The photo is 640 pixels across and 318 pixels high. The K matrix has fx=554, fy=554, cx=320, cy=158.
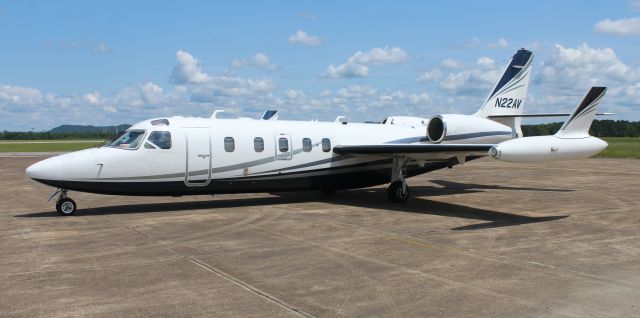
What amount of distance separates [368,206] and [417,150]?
7.09ft

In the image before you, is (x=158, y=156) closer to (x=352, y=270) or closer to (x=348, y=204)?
(x=348, y=204)

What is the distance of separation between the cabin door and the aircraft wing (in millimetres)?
4144

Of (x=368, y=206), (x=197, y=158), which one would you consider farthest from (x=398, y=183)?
(x=197, y=158)

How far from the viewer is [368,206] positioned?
1591 cm

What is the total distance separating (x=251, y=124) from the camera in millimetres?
15797

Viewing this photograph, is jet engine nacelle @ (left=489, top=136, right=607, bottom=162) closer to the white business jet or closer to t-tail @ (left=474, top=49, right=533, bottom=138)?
the white business jet

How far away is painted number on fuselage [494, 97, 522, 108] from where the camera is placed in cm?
1998

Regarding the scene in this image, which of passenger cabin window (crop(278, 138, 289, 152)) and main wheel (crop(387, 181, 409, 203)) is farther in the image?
main wheel (crop(387, 181, 409, 203))

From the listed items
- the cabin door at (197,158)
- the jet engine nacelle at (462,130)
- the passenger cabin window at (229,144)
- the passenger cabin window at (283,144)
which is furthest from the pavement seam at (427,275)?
the jet engine nacelle at (462,130)

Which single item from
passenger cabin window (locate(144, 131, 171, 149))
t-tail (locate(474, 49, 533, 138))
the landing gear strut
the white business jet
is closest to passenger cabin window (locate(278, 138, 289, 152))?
the white business jet

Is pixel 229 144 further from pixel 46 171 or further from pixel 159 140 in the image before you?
pixel 46 171

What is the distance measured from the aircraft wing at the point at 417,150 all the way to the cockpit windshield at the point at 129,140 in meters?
5.78

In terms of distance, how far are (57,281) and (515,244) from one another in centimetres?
759

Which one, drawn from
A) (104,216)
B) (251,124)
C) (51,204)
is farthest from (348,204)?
(51,204)
